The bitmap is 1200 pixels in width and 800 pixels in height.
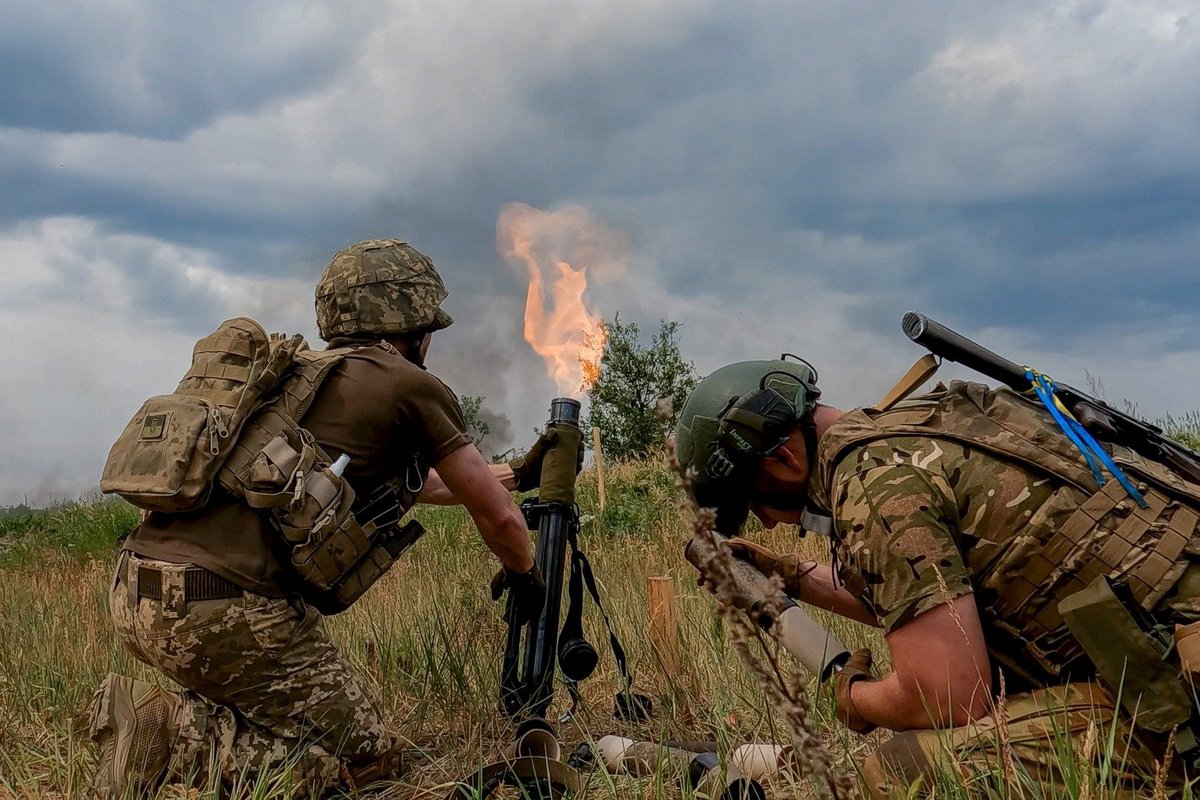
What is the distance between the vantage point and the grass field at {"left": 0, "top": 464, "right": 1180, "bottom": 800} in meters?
3.60

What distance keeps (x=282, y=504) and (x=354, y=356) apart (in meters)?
0.69

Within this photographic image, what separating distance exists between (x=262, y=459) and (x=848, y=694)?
2.25 metres

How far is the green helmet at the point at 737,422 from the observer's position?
293 cm

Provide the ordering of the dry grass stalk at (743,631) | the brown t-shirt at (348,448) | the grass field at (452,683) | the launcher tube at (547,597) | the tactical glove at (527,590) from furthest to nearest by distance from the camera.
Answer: the tactical glove at (527,590), the launcher tube at (547,597), the brown t-shirt at (348,448), the grass field at (452,683), the dry grass stalk at (743,631)

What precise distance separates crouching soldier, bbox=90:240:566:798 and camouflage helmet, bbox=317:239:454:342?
23 cm

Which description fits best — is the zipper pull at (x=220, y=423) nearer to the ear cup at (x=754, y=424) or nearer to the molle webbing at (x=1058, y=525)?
the ear cup at (x=754, y=424)

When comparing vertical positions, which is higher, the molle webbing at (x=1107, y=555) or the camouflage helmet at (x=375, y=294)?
the camouflage helmet at (x=375, y=294)

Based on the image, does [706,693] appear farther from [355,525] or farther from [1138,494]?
[1138,494]

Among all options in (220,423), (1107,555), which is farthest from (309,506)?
(1107,555)

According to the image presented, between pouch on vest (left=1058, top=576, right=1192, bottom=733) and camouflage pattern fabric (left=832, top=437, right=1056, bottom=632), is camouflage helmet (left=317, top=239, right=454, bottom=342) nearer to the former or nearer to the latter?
camouflage pattern fabric (left=832, top=437, right=1056, bottom=632)

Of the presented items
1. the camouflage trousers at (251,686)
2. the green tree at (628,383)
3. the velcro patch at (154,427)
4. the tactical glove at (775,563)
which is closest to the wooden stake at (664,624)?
the tactical glove at (775,563)

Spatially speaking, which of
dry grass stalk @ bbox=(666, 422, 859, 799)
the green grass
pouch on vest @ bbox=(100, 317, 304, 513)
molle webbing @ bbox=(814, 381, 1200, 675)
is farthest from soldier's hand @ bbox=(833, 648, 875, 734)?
the green grass

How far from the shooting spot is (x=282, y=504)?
12.0ft

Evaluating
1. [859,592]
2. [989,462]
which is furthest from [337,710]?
[989,462]
